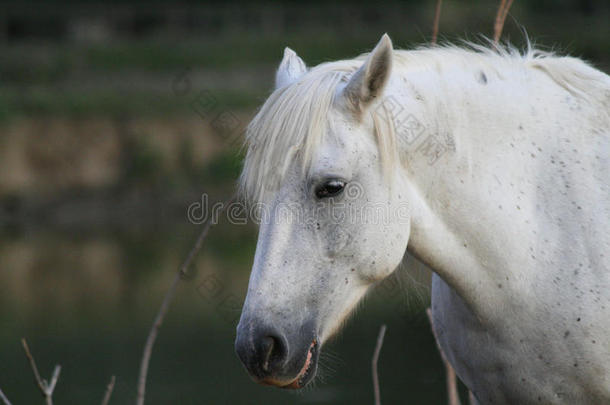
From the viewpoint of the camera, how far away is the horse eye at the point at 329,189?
250 centimetres

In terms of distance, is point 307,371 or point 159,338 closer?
point 307,371

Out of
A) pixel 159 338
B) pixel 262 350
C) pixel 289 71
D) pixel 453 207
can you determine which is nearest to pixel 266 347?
pixel 262 350

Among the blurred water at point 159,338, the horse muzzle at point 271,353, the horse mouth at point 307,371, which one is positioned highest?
the horse muzzle at point 271,353

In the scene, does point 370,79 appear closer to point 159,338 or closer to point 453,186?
point 453,186

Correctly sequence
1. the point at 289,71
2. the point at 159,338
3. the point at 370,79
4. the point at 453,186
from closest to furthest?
the point at 370,79 → the point at 453,186 → the point at 289,71 → the point at 159,338

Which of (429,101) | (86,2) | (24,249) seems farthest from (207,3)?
(429,101)

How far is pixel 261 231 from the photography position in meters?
2.54

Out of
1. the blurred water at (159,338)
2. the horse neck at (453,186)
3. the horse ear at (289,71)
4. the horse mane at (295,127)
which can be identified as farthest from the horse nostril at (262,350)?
the blurred water at (159,338)

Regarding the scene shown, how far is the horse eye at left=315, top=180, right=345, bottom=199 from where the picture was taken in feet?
8.21

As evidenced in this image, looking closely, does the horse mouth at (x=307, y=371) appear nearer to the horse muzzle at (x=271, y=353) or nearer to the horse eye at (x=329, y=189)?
the horse muzzle at (x=271, y=353)

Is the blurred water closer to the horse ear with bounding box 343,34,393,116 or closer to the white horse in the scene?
the white horse

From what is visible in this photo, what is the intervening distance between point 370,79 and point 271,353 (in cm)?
89

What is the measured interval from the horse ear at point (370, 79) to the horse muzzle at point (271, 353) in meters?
0.73

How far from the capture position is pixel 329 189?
8.23 ft
